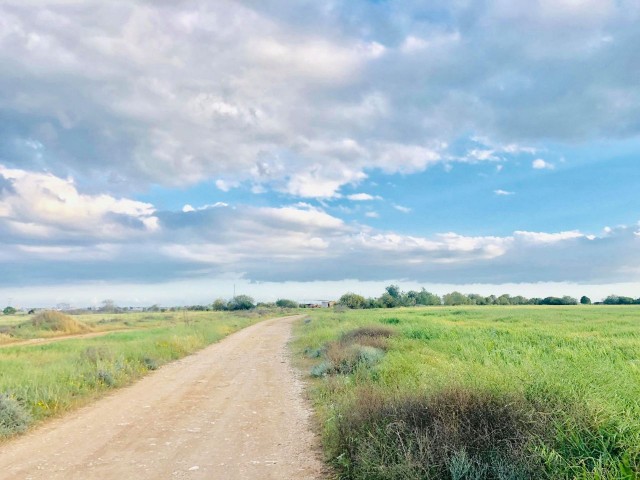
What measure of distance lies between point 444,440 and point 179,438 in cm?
532

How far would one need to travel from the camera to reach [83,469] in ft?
23.8

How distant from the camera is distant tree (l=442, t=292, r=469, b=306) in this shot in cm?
15238

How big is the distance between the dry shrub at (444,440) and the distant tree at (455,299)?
497 ft

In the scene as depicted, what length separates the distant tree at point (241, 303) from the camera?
143 m

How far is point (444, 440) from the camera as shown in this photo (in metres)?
6.03

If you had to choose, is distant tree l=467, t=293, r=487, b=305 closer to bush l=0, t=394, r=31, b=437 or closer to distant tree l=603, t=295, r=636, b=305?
distant tree l=603, t=295, r=636, b=305

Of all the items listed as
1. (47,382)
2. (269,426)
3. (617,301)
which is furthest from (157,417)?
(617,301)

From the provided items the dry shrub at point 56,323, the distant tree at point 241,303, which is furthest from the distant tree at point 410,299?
the dry shrub at point 56,323

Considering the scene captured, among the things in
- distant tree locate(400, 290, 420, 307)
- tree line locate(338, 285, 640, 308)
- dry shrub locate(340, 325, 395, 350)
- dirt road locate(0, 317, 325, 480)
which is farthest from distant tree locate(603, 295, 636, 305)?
dirt road locate(0, 317, 325, 480)

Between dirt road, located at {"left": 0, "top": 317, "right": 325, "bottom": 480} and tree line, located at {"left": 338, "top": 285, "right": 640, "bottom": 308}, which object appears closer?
dirt road, located at {"left": 0, "top": 317, "right": 325, "bottom": 480}

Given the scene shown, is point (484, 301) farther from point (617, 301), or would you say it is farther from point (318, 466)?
point (318, 466)

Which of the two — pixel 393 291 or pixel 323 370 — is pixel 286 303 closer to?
pixel 393 291

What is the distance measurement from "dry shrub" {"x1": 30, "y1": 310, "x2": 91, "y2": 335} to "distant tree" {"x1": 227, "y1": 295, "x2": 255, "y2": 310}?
290 feet

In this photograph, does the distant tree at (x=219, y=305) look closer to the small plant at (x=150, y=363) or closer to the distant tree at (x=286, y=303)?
the distant tree at (x=286, y=303)
